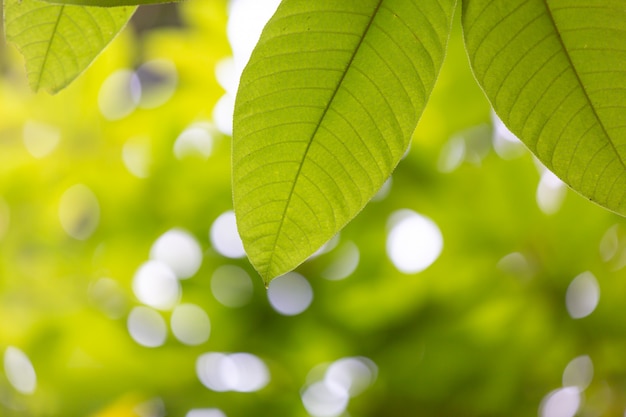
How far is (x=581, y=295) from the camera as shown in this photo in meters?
1.40

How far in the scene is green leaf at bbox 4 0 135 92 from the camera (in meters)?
0.54

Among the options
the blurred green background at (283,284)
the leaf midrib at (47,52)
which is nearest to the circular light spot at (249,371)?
the blurred green background at (283,284)

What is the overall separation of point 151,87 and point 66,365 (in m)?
0.61

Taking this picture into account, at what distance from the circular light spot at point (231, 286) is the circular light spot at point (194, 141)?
244 mm

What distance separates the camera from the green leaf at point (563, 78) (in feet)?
1.44

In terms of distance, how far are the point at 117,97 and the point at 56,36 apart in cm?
105

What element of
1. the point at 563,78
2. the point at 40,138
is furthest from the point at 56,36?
the point at 40,138

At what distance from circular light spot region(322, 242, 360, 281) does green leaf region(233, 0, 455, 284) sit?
2.92 feet

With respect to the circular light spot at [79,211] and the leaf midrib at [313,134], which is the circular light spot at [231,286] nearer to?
the circular light spot at [79,211]

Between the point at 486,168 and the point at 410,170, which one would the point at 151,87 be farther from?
the point at 486,168

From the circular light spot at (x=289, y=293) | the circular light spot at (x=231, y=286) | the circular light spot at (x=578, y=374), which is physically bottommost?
the circular light spot at (x=578, y=374)

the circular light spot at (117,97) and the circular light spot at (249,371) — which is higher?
the circular light spot at (117,97)

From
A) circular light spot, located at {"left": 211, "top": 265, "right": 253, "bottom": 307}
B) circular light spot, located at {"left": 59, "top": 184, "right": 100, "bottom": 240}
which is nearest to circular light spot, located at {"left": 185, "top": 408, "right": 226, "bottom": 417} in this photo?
circular light spot, located at {"left": 211, "top": 265, "right": 253, "bottom": 307}

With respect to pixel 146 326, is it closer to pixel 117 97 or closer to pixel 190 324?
pixel 190 324
